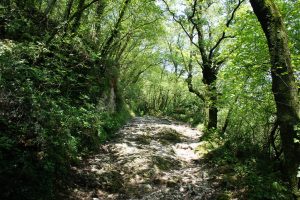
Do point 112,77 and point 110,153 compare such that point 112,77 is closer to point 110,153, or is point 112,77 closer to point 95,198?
point 110,153

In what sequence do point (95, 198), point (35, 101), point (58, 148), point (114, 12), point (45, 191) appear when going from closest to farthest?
1. point (45, 191)
2. point (35, 101)
3. point (58, 148)
4. point (95, 198)
5. point (114, 12)

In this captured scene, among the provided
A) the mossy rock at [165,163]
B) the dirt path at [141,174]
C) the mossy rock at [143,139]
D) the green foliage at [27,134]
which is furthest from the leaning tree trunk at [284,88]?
the mossy rock at [143,139]

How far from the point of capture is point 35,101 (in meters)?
4.96

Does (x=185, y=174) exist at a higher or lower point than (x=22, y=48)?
lower

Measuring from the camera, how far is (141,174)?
7559 mm

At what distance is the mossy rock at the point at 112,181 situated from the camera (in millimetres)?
6621

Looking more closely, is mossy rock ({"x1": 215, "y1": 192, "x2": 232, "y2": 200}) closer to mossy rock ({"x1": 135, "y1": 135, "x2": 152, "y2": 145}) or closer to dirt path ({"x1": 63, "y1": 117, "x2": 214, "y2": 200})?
dirt path ({"x1": 63, "y1": 117, "x2": 214, "y2": 200})

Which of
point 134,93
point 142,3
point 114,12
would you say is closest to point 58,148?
point 142,3

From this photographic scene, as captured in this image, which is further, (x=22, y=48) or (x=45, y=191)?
(x=22, y=48)

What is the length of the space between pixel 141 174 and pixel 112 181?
973 millimetres

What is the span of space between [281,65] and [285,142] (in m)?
1.48

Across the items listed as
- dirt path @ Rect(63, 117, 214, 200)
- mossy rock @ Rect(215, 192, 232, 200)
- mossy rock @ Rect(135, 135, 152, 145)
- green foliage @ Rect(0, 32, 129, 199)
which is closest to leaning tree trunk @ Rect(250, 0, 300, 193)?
mossy rock @ Rect(215, 192, 232, 200)

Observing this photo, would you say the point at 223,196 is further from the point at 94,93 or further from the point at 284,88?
the point at 94,93

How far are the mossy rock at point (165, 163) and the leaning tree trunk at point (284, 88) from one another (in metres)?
3.94
